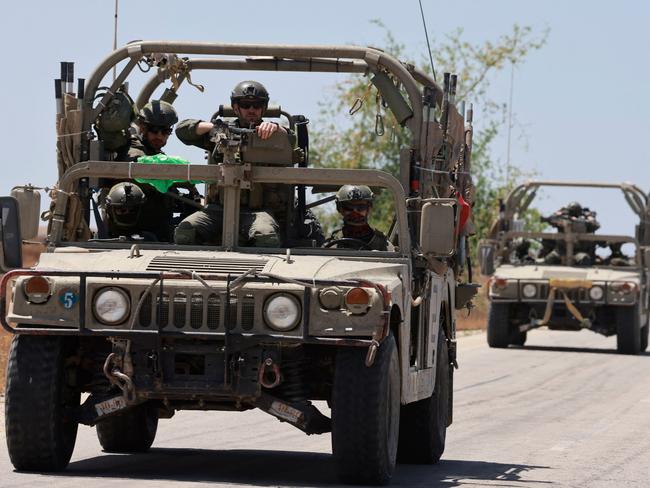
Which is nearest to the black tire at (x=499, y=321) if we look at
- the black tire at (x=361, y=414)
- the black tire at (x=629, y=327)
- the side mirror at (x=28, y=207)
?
the black tire at (x=629, y=327)

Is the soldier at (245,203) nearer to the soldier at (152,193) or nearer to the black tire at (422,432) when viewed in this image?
the soldier at (152,193)

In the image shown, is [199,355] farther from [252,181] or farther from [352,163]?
[352,163]

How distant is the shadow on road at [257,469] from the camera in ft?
32.7

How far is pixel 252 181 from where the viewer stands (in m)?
10.5

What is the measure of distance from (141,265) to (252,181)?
1.07m

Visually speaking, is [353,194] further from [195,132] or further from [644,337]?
[644,337]

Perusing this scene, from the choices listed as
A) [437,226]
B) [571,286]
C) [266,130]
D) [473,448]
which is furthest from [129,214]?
[571,286]

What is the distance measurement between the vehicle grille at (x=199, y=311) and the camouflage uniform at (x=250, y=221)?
1025 mm

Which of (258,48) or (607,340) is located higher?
(258,48)

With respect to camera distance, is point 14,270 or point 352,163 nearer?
point 14,270

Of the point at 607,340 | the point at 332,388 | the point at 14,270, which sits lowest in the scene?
the point at 607,340

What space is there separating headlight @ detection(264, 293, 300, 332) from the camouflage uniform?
105cm

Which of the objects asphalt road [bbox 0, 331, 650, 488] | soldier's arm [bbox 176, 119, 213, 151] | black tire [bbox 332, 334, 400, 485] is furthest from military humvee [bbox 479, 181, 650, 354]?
black tire [bbox 332, 334, 400, 485]

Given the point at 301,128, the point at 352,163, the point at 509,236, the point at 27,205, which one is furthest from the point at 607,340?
the point at 27,205
